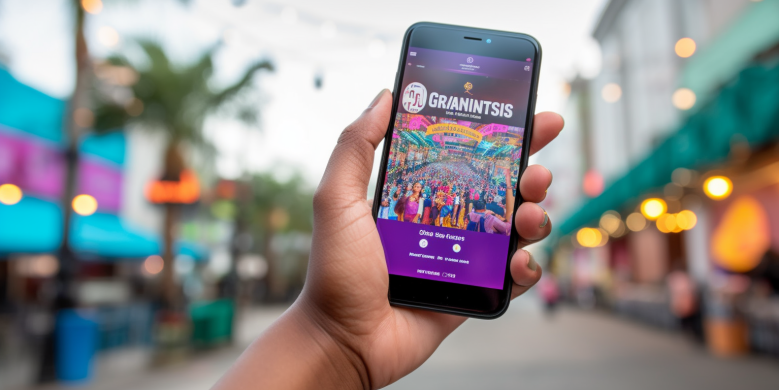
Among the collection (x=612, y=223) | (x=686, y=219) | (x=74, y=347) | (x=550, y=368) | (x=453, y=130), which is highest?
(x=453, y=130)

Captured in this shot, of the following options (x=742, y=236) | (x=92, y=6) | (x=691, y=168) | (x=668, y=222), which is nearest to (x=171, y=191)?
(x=92, y=6)

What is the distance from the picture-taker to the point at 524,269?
1998mm

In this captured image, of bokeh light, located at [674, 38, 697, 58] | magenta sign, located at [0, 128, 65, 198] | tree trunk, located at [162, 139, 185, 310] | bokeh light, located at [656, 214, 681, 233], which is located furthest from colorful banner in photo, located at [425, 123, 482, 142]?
bokeh light, located at [656, 214, 681, 233]

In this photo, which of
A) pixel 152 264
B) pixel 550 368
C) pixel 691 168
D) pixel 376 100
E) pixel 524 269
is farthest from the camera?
pixel 152 264

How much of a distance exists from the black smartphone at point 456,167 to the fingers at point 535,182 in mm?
72

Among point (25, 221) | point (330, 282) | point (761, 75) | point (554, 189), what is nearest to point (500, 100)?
point (330, 282)

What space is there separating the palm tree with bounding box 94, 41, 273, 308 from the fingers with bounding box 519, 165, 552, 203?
1096 cm

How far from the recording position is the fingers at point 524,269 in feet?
6.55

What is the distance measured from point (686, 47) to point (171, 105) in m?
14.8

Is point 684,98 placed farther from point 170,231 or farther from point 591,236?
point 170,231

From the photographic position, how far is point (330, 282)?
1864 mm

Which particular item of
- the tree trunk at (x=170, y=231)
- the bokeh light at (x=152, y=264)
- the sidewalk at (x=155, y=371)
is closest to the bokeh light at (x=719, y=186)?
the sidewalk at (x=155, y=371)

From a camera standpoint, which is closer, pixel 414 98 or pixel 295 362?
pixel 295 362

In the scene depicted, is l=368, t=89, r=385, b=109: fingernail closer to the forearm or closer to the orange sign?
the forearm
